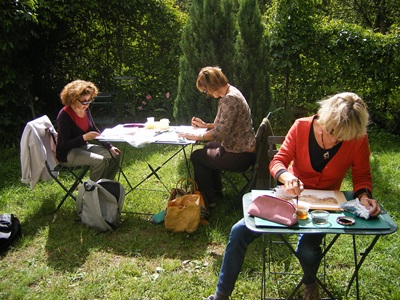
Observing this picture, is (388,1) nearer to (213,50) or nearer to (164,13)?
(164,13)

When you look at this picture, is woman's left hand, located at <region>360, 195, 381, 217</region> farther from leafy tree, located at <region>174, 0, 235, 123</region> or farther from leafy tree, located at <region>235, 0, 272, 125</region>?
leafy tree, located at <region>174, 0, 235, 123</region>

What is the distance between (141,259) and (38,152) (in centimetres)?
152

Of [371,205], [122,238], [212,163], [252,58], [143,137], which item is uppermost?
[252,58]

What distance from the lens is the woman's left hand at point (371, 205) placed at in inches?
82.0

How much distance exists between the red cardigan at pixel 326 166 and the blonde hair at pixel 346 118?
188 mm

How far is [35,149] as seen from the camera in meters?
3.84

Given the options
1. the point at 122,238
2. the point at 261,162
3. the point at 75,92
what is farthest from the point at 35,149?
the point at 261,162

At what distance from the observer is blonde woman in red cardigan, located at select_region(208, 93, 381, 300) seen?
91.0 inches

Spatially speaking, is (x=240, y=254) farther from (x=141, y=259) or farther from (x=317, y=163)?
(x=141, y=259)

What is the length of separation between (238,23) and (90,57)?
3.40 meters

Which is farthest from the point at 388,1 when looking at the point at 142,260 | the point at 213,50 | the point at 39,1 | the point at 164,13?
the point at 142,260

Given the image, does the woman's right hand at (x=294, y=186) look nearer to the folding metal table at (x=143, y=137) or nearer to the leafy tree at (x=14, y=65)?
the folding metal table at (x=143, y=137)

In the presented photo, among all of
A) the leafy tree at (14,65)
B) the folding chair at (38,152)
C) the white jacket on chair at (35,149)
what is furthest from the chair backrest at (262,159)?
the leafy tree at (14,65)

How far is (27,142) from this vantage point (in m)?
3.81
